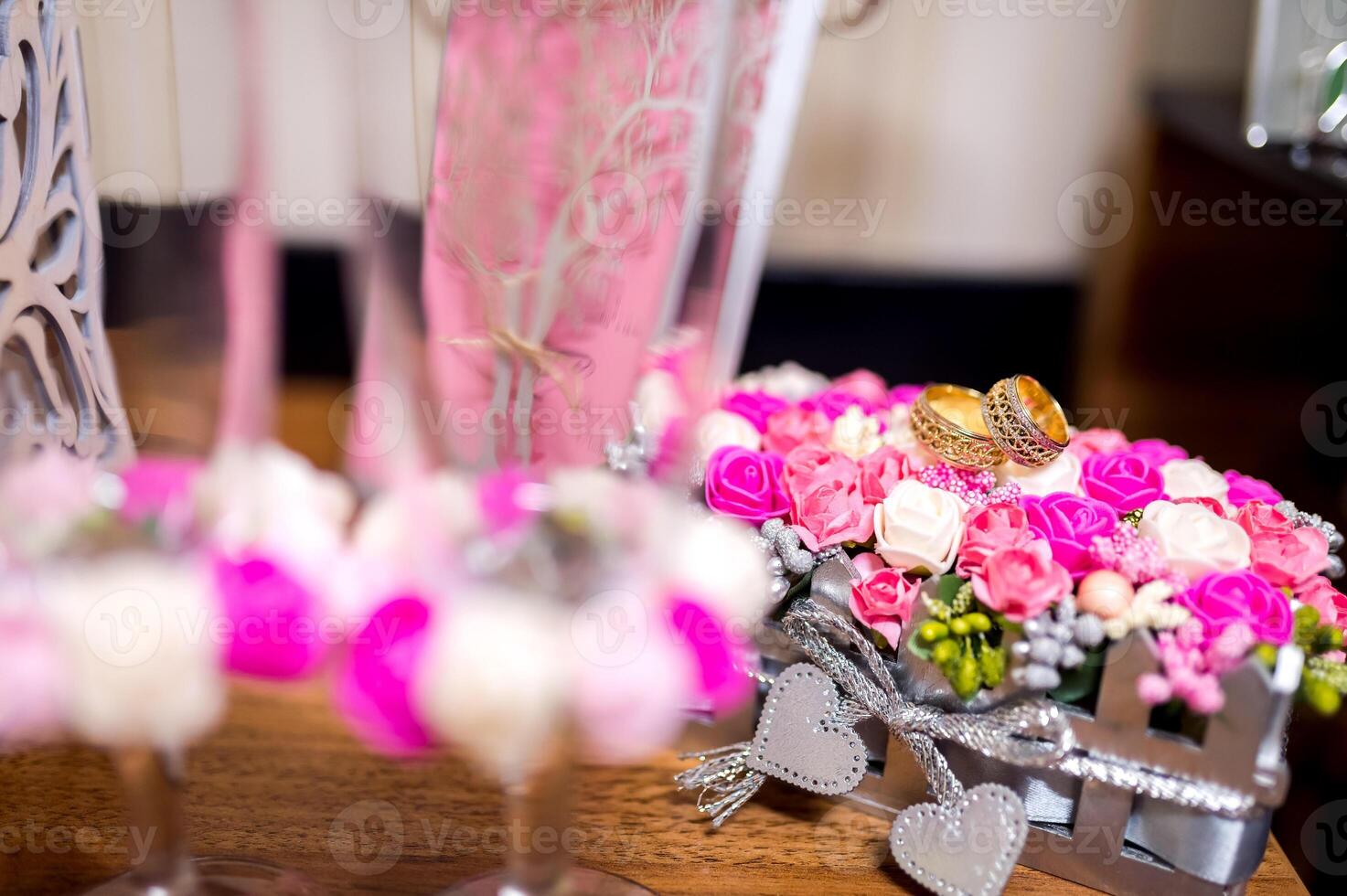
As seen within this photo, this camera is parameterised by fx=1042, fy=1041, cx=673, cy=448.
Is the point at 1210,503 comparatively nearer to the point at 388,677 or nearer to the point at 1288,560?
the point at 1288,560

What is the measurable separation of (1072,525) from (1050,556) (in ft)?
0.11

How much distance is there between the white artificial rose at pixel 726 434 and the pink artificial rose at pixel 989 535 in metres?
0.17

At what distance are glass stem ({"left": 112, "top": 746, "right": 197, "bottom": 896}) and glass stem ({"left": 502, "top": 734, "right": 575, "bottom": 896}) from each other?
0.54 feet

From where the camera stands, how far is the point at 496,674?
39 cm

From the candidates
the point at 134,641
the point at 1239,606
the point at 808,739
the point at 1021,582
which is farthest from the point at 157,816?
the point at 1239,606

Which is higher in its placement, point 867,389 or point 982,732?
point 867,389

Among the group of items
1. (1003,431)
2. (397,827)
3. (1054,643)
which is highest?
(1003,431)

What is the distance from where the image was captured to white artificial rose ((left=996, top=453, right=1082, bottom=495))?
27.1 inches

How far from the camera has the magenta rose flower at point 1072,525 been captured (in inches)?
23.6

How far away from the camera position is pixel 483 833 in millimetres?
632


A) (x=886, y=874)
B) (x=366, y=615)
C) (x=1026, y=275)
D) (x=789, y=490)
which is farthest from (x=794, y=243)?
(x=366, y=615)

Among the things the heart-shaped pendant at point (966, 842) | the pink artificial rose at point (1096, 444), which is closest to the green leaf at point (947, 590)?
the heart-shaped pendant at point (966, 842)

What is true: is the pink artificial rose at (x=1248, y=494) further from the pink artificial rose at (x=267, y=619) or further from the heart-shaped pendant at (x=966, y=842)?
the pink artificial rose at (x=267, y=619)

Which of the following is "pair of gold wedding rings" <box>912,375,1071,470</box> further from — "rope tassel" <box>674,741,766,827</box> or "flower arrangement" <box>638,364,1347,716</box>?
"rope tassel" <box>674,741,766,827</box>
